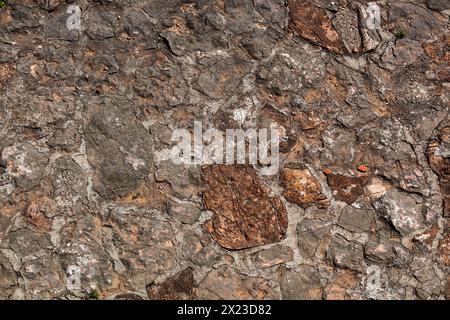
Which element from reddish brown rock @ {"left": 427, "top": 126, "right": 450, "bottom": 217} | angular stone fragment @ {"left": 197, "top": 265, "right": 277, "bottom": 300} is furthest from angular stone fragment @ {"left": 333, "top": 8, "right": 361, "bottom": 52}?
angular stone fragment @ {"left": 197, "top": 265, "right": 277, "bottom": 300}

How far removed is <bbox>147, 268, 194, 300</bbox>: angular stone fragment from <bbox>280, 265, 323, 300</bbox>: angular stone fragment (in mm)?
591

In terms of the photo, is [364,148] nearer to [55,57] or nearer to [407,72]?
[407,72]

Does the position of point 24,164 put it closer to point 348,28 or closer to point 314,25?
point 314,25

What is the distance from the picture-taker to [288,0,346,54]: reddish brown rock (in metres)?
4.16

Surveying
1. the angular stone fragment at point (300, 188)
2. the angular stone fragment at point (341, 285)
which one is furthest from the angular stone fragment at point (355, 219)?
the angular stone fragment at point (341, 285)

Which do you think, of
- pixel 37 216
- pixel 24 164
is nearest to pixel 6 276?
pixel 37 216

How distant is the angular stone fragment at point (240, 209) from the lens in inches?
151

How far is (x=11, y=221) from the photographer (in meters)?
3.70

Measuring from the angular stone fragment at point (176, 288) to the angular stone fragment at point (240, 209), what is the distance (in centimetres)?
31

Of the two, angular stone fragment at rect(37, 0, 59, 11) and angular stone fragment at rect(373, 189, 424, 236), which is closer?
angular stone fragment at rect(373, 189, 424, 236)

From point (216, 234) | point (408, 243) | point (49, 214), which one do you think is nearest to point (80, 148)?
point (49, 214)

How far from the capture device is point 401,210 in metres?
3.91

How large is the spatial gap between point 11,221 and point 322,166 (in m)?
2.04

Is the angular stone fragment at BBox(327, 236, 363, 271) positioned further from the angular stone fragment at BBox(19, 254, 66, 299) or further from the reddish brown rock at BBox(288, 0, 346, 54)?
the angular stone fragment at BBox(19, 254, 66, 299)
